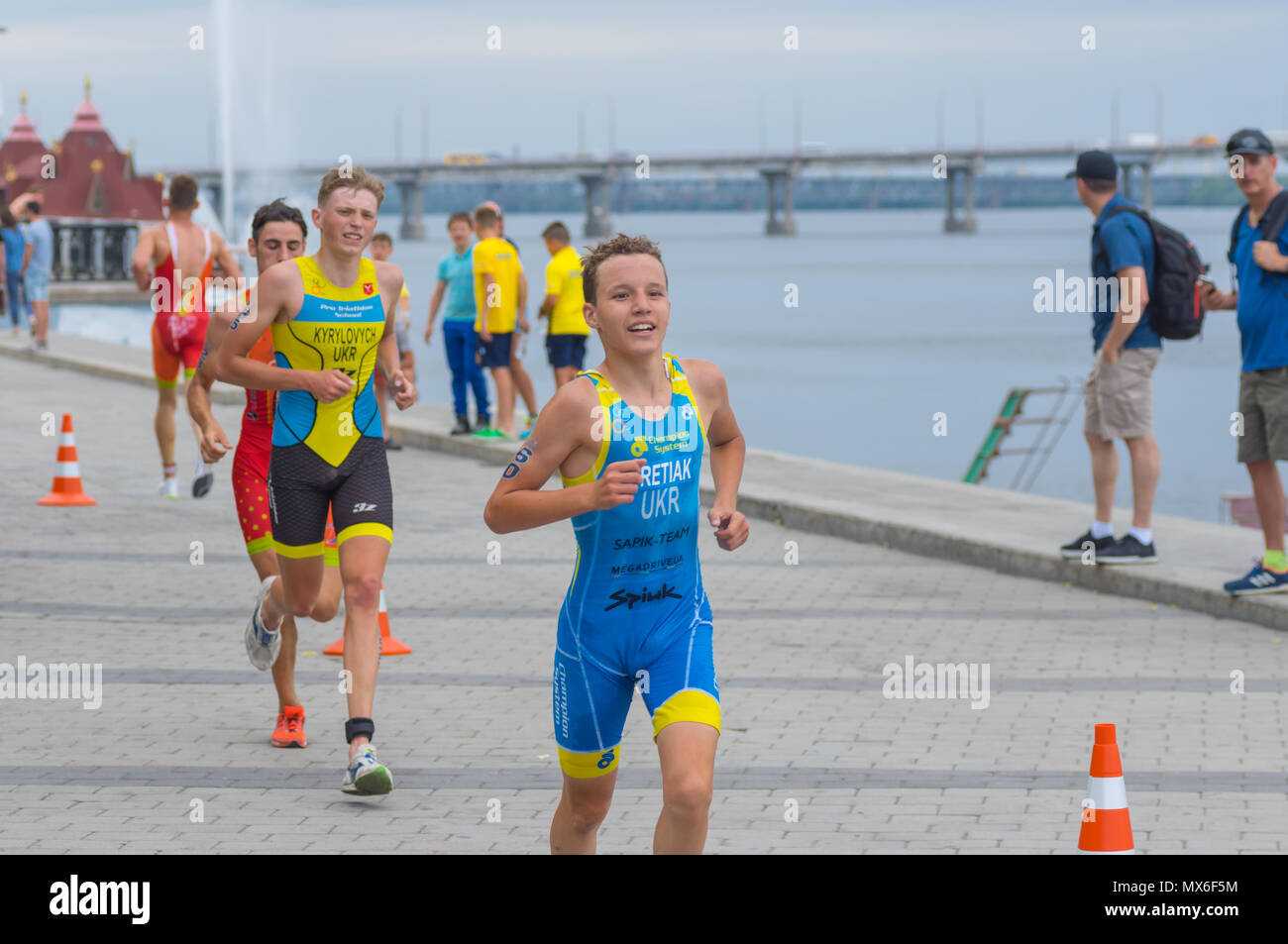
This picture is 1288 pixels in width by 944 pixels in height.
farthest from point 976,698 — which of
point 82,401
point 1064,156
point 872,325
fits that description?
point 1064,156

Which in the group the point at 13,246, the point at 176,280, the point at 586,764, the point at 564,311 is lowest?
the point at 586,764

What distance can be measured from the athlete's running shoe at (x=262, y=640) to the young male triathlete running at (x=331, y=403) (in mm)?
269

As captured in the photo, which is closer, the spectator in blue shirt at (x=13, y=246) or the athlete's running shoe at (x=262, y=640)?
the athlete's running shoe at (x=262, y=640)

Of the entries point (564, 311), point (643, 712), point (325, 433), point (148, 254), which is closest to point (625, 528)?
point (325, 433)

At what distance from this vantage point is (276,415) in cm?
687

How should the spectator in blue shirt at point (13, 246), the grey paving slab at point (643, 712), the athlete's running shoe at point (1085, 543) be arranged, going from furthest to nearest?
the spectator in blue shirt at point (13, 246)
the athlete's running shoe at point (1085, 543)
the grey paving slab at point (643, 712)

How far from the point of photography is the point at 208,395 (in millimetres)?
8156

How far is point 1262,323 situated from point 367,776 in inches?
213

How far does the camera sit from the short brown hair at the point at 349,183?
672 cm

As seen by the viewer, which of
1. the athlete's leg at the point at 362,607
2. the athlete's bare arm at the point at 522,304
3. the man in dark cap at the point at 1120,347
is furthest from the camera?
the athlete's bare arm at the point at 522,304

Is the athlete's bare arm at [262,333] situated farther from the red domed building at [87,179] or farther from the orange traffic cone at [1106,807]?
the red domed building at [87,179]

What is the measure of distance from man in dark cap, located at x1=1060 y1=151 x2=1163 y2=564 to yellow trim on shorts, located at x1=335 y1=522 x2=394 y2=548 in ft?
15.4

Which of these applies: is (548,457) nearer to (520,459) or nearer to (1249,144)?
(520,459)
